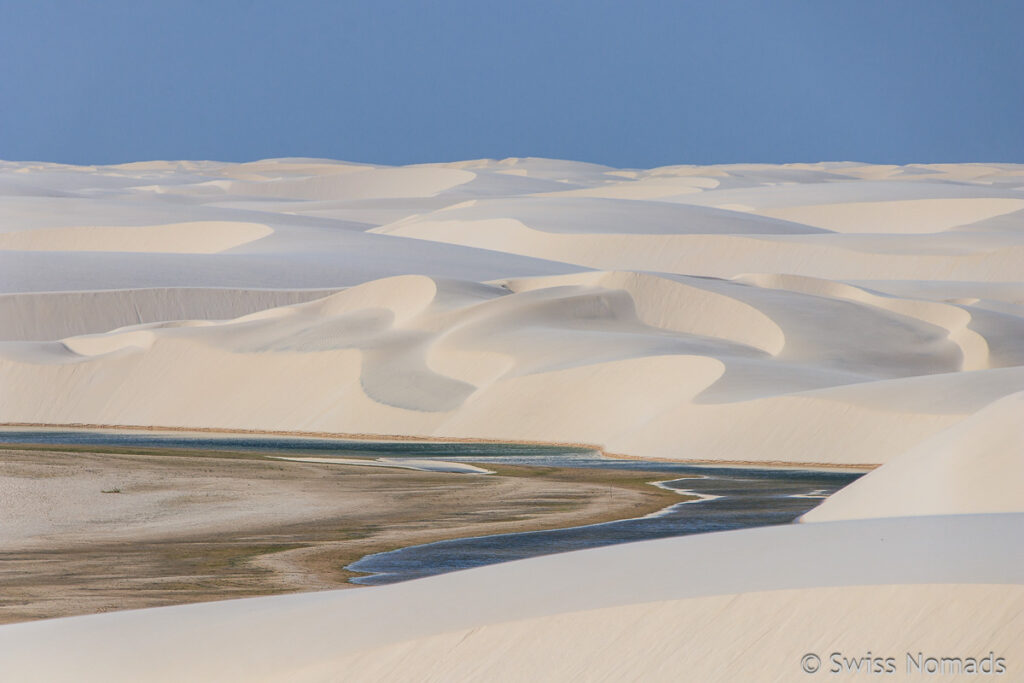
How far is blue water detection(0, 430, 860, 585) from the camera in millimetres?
15172

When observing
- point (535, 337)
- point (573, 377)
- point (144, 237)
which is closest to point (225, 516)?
point (573, 377)

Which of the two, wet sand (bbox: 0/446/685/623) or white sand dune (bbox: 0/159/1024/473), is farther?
white sand dune (bbox: 0/159/1024/473)

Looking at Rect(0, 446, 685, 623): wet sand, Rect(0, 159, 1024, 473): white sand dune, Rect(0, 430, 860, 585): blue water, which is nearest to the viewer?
Rect(0, 446, 685, 623): wet sand

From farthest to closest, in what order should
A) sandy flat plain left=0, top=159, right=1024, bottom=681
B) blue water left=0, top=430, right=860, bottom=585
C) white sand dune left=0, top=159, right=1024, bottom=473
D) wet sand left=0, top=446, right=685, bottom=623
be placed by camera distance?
white sand dune left=0, top=159, right=1024, bottom=473, blue water left=0, top=430, right=860, bottom=585, wet sand left=0, top=446, right=685, bottom=623, sandy flat plain left=0, top=159, right=1024, bottom=681

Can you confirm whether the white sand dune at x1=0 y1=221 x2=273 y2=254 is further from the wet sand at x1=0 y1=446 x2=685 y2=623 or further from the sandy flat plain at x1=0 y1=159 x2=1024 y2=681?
the wet sand at x1=0 y1=446 x2=685 y2=623

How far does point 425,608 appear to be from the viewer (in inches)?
367

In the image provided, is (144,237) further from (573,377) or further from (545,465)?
(545,465)

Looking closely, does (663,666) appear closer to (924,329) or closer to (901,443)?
(901,443)

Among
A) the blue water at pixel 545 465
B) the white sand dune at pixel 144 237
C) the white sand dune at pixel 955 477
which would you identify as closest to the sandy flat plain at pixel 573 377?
the white sand dune at pixel 955 477

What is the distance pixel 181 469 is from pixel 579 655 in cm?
1811

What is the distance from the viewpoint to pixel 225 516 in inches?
761

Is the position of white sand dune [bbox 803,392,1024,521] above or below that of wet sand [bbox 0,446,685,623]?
above

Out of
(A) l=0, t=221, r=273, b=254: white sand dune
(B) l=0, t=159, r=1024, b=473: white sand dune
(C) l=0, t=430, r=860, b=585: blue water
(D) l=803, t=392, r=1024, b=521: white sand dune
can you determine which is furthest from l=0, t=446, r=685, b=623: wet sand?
(A) l=0, t=221, r=273, b=254: white sand dune

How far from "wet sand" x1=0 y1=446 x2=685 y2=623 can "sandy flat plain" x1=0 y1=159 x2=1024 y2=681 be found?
27 cm
